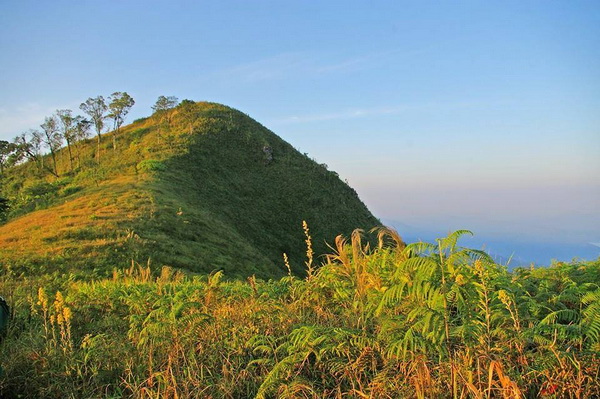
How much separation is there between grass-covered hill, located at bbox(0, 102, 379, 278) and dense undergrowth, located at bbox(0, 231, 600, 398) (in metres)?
9.61

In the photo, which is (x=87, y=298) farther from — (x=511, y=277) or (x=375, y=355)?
(x=511, y=277)

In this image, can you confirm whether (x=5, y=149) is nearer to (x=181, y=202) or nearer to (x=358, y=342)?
(x=181, y=202)

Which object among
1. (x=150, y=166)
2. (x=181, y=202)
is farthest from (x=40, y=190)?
(x=181, y=202)

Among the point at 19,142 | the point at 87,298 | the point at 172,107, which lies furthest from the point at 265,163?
the point at 87,298

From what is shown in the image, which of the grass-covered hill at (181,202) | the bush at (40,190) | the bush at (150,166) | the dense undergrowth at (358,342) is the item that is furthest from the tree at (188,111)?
the dense undergrowth at (358,342)

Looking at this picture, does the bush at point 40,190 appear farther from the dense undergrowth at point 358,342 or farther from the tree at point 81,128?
the dense undergrowth at point 358,342

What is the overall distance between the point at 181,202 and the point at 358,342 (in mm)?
25351

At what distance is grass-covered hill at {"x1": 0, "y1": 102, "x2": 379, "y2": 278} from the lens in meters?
16.4

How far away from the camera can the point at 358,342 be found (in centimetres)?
351

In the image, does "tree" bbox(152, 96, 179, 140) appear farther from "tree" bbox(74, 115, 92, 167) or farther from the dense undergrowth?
the dense undergrowth

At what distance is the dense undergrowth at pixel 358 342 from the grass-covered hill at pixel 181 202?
9606 mm

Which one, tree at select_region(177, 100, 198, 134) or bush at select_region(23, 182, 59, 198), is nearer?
bush at select_region(23, 182, 59, 198)

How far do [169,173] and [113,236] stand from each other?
60.0ft

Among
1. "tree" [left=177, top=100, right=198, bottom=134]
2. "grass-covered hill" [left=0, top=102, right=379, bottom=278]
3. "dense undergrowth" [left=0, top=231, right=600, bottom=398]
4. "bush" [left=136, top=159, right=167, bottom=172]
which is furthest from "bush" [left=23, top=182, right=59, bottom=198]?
"dense undergrowth" [left=0, top=231, right=600, bottom=398]
